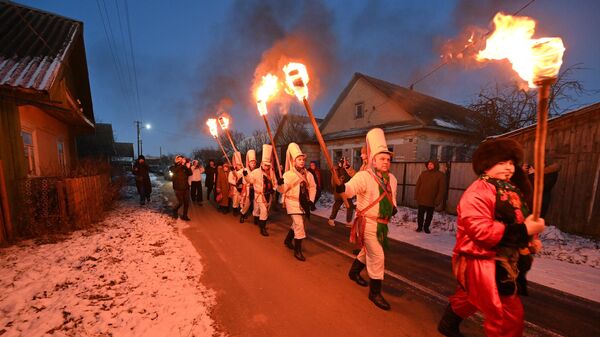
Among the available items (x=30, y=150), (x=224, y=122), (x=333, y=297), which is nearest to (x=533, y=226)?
(x=333, y=297)

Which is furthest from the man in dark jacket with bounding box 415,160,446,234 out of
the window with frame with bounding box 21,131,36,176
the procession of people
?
the window with frame with bounding box 21,131,36,176

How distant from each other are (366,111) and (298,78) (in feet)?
50.7

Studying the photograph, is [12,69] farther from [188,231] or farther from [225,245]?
[225,245]

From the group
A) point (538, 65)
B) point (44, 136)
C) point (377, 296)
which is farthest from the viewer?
point (44, 136)

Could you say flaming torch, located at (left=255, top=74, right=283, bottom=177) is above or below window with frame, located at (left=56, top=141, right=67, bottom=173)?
above

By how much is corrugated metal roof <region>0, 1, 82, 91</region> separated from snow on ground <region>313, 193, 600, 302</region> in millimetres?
8660

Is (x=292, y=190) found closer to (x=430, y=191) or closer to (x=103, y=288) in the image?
(x=103, y=288)

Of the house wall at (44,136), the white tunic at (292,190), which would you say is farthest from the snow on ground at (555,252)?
the house wall at (44,136)

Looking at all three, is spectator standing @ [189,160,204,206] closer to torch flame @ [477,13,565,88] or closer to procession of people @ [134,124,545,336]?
procession of people @ [134,124,545,336]

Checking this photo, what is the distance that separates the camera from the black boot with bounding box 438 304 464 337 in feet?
8.72

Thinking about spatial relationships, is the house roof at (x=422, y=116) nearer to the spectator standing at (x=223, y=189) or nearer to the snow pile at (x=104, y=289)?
the spectator standing at (x=223, y=189)

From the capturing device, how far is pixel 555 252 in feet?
18.6

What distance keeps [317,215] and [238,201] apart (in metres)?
2.97

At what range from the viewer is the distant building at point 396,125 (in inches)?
584
